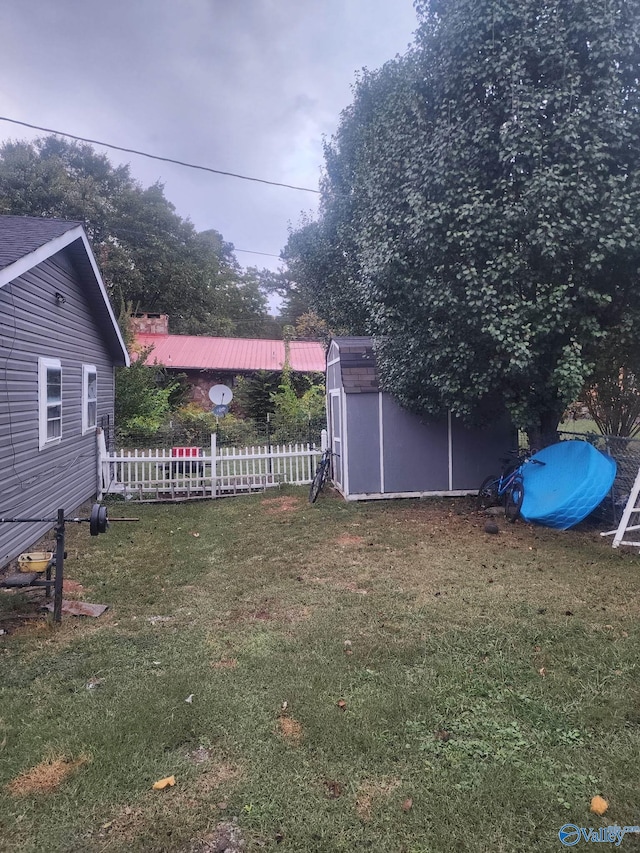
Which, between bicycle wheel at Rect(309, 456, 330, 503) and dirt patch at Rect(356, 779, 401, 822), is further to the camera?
bicycle wheel at Rect(309, 456, 330, 503)

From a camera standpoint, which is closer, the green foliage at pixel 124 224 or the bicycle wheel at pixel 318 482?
the bicycle wheel at pixel 318 482

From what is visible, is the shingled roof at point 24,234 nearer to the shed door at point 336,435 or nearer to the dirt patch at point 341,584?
the dirt patch at point 341,584

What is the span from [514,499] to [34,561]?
19.6ft

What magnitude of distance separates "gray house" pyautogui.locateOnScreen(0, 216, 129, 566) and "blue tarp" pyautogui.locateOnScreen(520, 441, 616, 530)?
6461 millimetres

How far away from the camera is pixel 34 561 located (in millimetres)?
4426

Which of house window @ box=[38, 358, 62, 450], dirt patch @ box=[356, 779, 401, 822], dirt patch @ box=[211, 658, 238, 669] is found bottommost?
dirt patch @ box=[211, 658, 238, 669]

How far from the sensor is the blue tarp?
20.0 feet

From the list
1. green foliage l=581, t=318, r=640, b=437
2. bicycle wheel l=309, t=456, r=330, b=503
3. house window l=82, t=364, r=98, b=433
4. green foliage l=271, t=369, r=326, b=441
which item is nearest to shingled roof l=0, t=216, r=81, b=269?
house window l=82, t=364, r=98, b=433

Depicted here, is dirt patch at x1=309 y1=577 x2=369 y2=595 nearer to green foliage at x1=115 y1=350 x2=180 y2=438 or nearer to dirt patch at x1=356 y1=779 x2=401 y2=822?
dirt patch at x1=356 y1=779 x2=401 y2=822

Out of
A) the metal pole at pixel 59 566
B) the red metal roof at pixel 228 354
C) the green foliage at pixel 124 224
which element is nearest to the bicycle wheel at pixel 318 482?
the metal pole at pixel 59 566

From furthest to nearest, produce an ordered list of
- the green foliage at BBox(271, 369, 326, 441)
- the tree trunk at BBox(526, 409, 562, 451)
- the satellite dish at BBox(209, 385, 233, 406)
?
the satellite dish at BBox(209, 385, 233, 406)
the green foliage at BBox(271, 369, 326, 441)
the tree trunk at BBox(526, 409, 562, 451)

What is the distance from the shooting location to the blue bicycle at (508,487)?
6.96m

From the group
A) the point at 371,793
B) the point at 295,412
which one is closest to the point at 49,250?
the point at 371,793

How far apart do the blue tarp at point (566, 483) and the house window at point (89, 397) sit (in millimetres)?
7226
